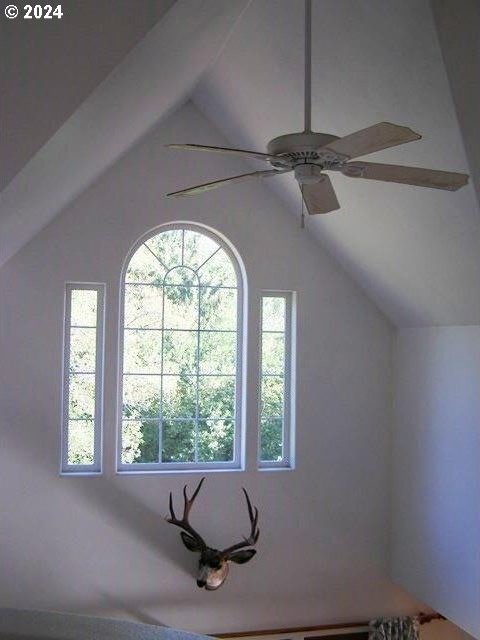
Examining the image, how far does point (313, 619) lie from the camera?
5.18 metres

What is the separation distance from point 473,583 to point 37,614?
11.9 ft

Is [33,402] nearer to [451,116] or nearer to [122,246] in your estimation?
[122,246]

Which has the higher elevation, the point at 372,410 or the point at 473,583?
the point at 372,410

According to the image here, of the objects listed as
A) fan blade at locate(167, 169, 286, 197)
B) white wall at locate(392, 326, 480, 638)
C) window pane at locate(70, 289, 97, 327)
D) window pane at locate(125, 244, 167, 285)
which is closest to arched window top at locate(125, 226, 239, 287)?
window pane at locate(125, 244, 167, 285)

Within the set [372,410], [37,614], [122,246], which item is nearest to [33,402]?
[122,246]

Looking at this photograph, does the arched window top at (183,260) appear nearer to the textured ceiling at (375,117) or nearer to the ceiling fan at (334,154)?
the textured ceiling at (375,117)

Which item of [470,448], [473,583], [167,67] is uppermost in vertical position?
[167,67]

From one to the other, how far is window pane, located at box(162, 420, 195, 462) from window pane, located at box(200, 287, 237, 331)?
730mm

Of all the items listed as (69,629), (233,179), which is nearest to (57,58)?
(233,179)

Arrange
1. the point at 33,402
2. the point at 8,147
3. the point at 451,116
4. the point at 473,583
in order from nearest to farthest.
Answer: the point at 8,147 → the point at 451,116 → the point at 473,583 → the point at 33,402

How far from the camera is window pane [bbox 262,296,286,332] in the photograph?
5.30 metres

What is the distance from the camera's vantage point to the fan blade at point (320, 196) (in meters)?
2.76

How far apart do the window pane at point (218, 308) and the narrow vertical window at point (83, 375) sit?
75 centimetres

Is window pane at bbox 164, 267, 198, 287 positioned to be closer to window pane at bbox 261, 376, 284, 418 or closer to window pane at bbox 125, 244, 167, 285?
window pane at bbox 125, 244, 167, 285
